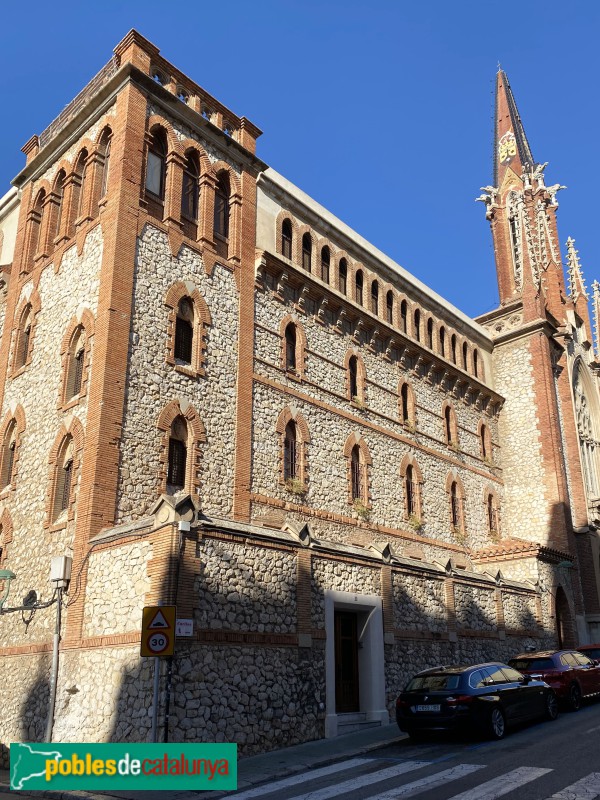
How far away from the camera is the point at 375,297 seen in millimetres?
26328

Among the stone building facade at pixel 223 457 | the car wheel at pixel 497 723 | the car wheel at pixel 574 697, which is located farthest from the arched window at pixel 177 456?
the car wheel at pixel 574 697

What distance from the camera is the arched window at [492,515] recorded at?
96.0 feet

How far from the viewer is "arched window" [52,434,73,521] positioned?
54.1 ft

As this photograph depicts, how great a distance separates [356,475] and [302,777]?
12237 millimetres

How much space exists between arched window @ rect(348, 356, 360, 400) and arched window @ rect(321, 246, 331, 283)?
9.03 ft

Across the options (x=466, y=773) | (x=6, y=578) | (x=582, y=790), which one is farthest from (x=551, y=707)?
(x=6, y=578)

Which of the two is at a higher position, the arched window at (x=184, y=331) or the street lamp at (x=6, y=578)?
the arched window at (x=184, y=331)

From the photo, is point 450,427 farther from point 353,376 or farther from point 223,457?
point 223,457

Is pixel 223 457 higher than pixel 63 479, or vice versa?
pixel 223 457

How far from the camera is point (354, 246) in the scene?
25406 millimetres

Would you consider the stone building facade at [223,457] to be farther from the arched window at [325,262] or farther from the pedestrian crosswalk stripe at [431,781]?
the pedestrian crosswalk stripe at [431,781]

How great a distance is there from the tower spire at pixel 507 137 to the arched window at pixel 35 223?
28508mm

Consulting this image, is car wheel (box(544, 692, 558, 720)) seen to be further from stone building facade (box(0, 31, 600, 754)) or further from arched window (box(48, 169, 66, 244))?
arched window (box(48, 169, 66, 244))

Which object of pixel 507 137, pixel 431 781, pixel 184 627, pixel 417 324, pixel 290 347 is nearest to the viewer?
pixel 431 781
